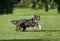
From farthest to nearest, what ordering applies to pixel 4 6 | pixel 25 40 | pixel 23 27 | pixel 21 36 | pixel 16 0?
pixel 16 0 < pixel 4 6 < pixel 23 27 < pixel 21 36 < pixel 25 40

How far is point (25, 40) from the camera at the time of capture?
10047 mm

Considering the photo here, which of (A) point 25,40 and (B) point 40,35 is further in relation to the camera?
(B) point 40,35

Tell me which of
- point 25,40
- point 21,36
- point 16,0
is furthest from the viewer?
point 16,0

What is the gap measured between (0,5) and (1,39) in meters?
23.0

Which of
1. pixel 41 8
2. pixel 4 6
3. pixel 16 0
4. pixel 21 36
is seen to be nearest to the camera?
pixel 21 36

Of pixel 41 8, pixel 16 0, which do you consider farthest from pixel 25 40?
pixel 16 0

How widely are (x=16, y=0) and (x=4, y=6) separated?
1198 centimetres

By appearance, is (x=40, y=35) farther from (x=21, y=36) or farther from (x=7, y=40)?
(x=7, y=40)

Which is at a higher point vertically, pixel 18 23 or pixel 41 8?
pixel 18 23

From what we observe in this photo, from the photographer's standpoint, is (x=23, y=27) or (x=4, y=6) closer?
(x=23, y=27)

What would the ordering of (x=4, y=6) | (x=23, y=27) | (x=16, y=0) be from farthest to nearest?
1. (x=16, y=0)
2. (x=4, y=6)
3. (x=23, y=27)

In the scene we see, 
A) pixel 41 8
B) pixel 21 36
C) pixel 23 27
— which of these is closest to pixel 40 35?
pixel 21 36

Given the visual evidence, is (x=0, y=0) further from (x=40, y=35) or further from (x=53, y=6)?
(x=40, y=35)

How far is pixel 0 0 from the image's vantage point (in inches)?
1395
